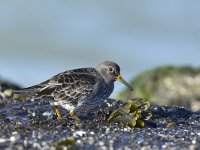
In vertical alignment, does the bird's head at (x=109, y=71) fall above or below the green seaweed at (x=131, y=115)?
above

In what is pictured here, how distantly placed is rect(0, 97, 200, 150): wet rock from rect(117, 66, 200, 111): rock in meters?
6.10

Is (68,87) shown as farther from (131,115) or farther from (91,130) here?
(91,130)

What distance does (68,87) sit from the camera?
538 inches

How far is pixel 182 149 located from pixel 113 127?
2.15 m

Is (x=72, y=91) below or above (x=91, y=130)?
above

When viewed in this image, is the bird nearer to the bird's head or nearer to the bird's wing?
the bird's wing

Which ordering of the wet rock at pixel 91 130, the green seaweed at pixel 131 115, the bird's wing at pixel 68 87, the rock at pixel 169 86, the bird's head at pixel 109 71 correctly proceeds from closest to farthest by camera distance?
the wet rock at pixel 91 130
the green seaweed at pixel 131 115
the bird's wing at pixel 68 87
the bird's head at pixel 109 71
the rock at pixel 169 86

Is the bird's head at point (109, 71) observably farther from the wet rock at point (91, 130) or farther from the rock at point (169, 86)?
the rock at point (169, 86)

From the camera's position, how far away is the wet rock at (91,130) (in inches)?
434

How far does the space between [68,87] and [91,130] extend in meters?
1.58

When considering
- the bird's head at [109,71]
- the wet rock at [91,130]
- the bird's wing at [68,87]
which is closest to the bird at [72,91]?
the bird's wing at [68,87]

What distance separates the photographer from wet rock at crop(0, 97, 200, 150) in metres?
11.0

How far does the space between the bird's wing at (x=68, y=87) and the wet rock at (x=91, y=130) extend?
0.48 m

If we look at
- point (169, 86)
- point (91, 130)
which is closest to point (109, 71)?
point (91, 130)
